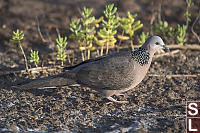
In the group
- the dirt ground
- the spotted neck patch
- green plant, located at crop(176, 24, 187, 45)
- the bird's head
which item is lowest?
the dirt ground

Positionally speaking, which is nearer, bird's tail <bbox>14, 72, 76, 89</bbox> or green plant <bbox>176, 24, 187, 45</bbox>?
bird's tail <bbox>14, 72, 76, 89</bbox>

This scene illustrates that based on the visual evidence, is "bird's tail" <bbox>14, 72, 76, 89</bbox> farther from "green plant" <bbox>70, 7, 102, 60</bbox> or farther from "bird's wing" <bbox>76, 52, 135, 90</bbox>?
"green plant" <bbox>70, 7, 102, 60</bbox>

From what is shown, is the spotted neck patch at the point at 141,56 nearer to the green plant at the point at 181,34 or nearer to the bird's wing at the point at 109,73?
the bird's wing at the point at 109,73

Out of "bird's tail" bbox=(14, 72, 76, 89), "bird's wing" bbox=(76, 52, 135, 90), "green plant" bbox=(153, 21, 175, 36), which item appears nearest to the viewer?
"bird's wing" bbox=(76, 52, 135, 90)

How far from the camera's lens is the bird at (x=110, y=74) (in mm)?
4879

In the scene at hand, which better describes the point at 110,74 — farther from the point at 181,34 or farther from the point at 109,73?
the point at 181,34

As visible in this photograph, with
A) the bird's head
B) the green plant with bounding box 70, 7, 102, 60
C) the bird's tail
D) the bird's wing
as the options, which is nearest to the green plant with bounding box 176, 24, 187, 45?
the bird's head

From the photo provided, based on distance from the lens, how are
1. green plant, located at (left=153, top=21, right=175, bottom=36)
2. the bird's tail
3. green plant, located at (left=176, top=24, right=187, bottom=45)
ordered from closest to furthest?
the bird's tail → green plant, located at (left=176, top=24, right=187, bottom=45) → green plant, located at (left=153, top=21, right=175, bottom=36)

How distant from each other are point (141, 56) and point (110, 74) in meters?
0.59

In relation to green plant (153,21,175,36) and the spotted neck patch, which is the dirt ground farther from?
the spotted neck patch

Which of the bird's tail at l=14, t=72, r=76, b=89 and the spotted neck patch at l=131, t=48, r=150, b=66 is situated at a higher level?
the spotted neck patch at l=131, t=48, r=150, b=66

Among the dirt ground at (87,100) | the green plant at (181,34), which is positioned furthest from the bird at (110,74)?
the green plant at (181,34)

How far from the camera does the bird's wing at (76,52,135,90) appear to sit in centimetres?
487

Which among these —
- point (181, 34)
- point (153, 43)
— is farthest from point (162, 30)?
point (153, 43)
